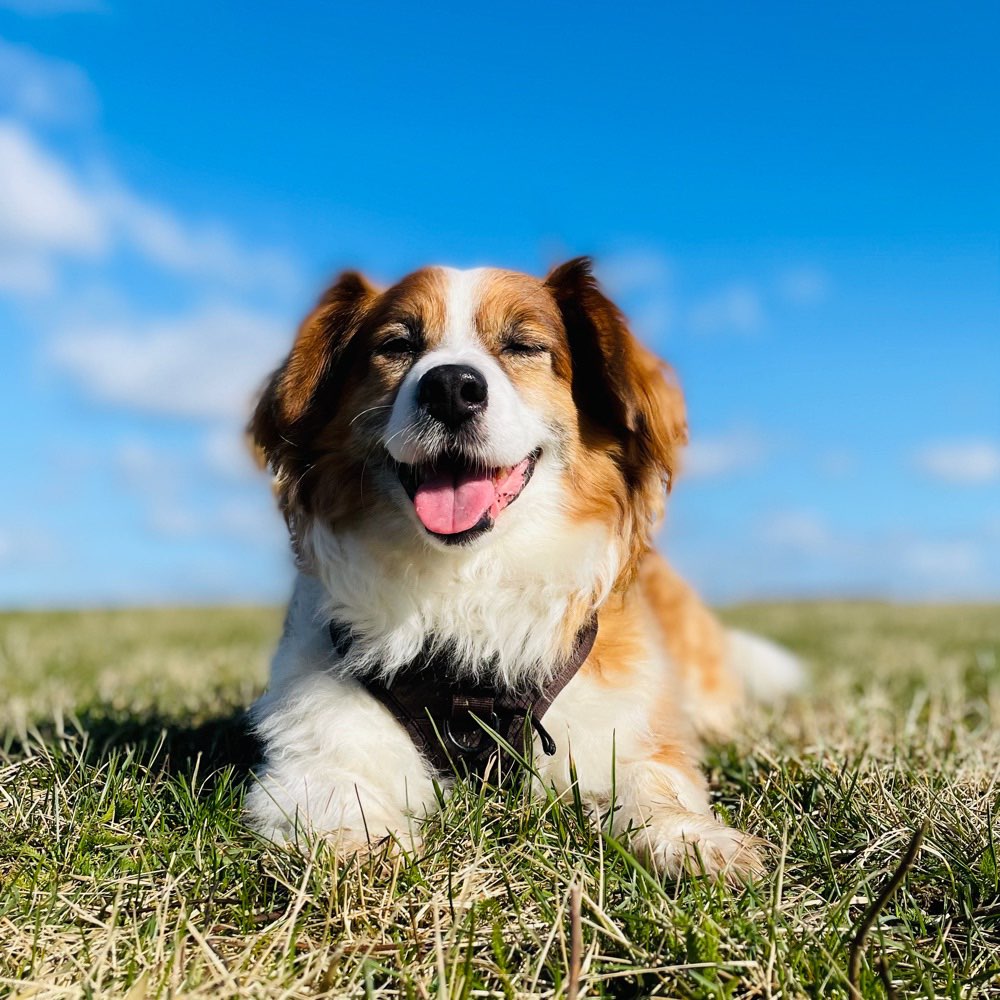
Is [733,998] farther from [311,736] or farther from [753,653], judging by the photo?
[753,653]

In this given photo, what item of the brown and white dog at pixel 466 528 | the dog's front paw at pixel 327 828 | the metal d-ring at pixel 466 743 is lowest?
the dog's front paw at pixel 327 828

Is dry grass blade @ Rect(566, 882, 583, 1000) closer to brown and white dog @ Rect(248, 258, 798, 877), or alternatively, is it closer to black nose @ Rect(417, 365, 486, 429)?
brown and white dog @ Rect(248, 258, 798, 877)

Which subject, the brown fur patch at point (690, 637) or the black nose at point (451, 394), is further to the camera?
the brown fur patch at point (690, 637)

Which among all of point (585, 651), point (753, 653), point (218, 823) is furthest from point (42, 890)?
point (753, 653)

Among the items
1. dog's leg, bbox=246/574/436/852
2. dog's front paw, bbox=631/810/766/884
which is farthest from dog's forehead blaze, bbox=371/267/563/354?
dog's front paw, bbox=631/810/766/884

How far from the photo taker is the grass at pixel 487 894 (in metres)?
2.19

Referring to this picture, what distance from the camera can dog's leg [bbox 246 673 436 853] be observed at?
9.36ft

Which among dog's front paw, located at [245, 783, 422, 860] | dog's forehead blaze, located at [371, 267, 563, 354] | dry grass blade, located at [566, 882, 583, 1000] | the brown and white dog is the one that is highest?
dog's forehead blaze, located at [371, 267, 563, 354]

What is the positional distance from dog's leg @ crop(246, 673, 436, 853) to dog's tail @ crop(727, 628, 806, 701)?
12.2 ft

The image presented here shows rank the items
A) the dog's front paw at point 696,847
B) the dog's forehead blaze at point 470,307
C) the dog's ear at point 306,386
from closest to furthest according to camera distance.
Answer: the dog's front paw at point 696,847
the dog's forehead blaze at point 470,307
the dog's ear at point 306,386

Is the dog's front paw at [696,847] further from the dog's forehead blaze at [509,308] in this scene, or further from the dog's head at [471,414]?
the dog's forehead blaze at [509,308]

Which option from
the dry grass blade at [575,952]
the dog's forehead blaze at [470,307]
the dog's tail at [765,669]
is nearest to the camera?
the dry grass blade at [575,952]

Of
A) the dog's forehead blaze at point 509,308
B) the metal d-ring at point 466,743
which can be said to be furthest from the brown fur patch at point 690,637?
the metal d-ring at point 466,743

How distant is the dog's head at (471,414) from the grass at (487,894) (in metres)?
0.94
